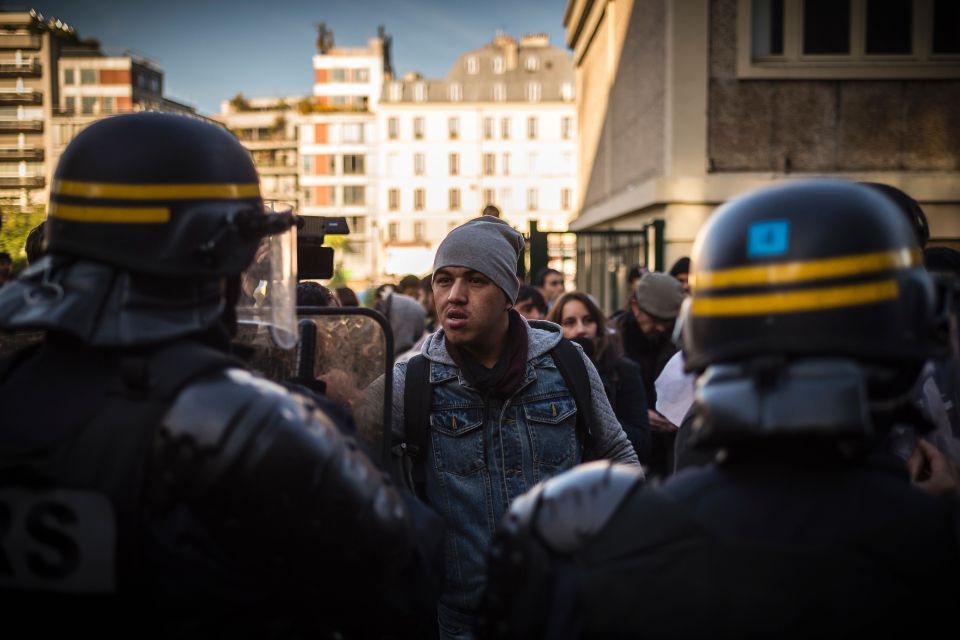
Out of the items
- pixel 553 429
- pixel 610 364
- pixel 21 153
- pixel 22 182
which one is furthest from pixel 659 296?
pixel 21 153

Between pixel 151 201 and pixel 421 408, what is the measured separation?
4.53ft

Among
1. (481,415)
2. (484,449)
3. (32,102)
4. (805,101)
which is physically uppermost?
(32,102)

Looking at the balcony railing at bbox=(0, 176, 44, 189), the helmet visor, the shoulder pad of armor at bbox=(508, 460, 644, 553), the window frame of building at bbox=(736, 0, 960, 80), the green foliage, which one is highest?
the balcony railing at bbox=(0, 176, 44, 189)

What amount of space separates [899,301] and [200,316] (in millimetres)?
1167

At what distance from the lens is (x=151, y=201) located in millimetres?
1517

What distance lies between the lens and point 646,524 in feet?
4.14

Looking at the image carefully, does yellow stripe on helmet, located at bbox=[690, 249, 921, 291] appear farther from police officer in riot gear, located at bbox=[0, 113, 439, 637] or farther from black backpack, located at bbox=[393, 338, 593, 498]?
black backpack, located at bbox=[393, 338, 593, 498]

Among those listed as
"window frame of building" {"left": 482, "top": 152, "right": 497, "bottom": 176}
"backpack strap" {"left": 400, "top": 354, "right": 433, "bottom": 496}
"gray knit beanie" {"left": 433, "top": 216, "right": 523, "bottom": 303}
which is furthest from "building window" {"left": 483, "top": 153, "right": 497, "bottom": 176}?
"backpack strap" {"left": 400, "top": 354, "right": 433, "bottom": 496}

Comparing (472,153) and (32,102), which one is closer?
(32,102)

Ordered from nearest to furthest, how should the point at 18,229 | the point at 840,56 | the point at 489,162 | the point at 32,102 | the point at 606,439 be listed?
the point at 606,439
the point at 840,56
the point at 18,229
the point at 32,102
the point at 489,162

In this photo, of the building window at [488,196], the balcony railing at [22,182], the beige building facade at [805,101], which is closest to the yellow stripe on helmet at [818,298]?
the beige building facade at [805,101]

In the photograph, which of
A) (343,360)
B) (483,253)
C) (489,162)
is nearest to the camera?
(343,360)

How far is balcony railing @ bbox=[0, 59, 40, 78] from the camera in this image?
212ft

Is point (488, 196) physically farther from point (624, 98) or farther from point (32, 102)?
point (624, 98)
